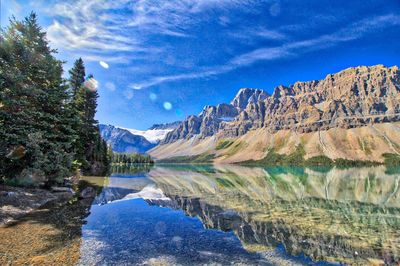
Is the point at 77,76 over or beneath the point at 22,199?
over

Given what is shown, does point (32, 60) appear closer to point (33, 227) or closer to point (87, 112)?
point (33, 227)

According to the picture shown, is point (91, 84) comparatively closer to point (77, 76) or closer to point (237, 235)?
point (77, 76)

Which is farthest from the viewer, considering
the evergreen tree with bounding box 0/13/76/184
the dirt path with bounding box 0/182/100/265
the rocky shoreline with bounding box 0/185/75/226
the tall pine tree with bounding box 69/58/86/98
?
the tall pine tree with bounding box 69/58/86/98

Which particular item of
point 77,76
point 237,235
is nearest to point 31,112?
point 237,235

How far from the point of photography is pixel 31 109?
101 ft

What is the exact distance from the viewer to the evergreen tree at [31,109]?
1088 inches

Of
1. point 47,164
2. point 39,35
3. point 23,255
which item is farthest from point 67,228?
point 39,35

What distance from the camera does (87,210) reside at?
25359 millimetres

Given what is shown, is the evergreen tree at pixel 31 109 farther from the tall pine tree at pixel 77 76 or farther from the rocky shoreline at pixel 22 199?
the tall pine tree at pixel 77 76

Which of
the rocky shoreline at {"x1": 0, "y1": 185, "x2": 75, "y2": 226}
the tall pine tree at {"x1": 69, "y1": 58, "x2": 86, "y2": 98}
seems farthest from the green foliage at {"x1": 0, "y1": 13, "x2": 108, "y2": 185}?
the tall pine tree at {"x1": 69, "y1": 58, "x2": 86, "y2": 98}

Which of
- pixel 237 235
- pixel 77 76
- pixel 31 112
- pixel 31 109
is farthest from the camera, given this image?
pixel 77 76

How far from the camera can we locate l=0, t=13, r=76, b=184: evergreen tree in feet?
90.6

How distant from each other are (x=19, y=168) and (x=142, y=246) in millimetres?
21916

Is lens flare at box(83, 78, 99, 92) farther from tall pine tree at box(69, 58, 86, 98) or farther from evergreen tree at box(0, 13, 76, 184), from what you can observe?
evergreen tree at box(0, 13, 76, 184)
